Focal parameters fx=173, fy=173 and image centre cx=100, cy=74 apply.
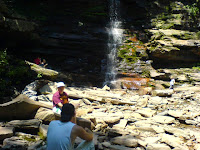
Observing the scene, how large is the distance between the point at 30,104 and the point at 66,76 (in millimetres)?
6565

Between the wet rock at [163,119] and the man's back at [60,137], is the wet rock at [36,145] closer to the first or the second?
the man's back at [60,137]

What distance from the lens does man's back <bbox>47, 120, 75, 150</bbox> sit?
2.32 m

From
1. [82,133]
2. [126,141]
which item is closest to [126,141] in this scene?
[126,141]

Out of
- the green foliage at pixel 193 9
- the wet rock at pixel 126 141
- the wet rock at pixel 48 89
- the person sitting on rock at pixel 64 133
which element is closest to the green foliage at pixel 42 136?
the wet rock at pixel 126 141

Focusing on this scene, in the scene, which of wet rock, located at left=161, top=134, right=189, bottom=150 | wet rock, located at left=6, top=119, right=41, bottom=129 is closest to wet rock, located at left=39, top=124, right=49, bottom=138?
wet rock, located at left=6, top=119, right=41, bottom=129

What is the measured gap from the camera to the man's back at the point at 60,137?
2.32 metres

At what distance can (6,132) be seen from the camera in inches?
151

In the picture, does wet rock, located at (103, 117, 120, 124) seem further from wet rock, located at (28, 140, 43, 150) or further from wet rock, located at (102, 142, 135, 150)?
wet rock, located at (28, 140, 43, 150)

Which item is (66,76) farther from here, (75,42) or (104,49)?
(104,49)

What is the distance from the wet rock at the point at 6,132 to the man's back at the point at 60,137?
1.95 meters

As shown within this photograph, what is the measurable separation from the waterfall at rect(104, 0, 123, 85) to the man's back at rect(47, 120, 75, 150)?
10.2m

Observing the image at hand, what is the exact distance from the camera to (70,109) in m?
2.60

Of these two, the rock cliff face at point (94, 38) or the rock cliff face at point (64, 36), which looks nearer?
the rock cliff face at point (64, 36)

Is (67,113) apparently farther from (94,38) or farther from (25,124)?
(94,38)
